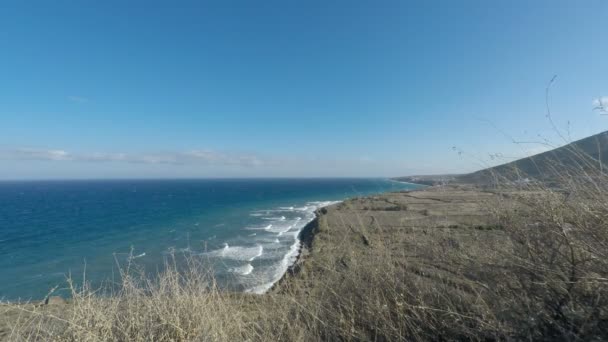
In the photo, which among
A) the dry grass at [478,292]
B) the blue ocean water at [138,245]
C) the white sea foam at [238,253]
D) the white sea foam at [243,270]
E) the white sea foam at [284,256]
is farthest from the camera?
the white sea foam at [238,253]

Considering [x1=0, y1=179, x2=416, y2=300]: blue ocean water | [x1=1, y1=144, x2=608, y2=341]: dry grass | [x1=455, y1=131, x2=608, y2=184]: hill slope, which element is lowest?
[x1=0, y1=179, x2=416, y2=300]: blue ocean water

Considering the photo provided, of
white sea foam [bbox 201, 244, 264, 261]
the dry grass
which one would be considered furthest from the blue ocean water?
the dry grass

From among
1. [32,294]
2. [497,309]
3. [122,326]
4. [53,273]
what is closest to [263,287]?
[122,326]

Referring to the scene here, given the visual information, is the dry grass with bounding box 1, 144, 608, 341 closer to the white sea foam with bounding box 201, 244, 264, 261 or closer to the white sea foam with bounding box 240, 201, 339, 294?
the white sea foam with bounding box 240, 201, 339, 294

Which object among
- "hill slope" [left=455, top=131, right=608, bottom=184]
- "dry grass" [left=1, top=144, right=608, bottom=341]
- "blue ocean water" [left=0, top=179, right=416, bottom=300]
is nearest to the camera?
"dry grass" [left=1, top=144, right=608, bottom=341]

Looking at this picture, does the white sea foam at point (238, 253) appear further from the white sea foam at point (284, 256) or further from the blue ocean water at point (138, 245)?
the white sea foam at point (284, 256)

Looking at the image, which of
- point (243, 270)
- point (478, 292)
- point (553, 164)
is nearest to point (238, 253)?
point (243, 270)

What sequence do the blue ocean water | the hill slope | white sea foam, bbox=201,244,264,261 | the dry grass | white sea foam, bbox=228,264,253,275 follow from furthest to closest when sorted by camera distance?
white sea foam, bbox=201,244,264,261 < the blue ocean water < white sea foam, bbox=228,264,253,275 < the hill slope < the dry grass

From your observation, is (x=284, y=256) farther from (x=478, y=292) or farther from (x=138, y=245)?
(x=478, y=292)

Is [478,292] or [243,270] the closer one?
[478,292]

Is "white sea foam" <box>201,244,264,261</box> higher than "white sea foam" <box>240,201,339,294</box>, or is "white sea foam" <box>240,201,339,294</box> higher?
"white sea foam" <box>240,201,339,294</box>

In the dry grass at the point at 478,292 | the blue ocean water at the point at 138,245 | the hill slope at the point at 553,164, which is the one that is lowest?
the blue ocean water at the point at 138,245

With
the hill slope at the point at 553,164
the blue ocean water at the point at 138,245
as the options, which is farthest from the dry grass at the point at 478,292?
the blue ocean water at the point at 138,245

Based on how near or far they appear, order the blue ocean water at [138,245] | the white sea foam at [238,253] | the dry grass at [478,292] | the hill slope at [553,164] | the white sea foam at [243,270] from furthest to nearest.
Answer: the white sea foam at [238,253] → the blue ocean water at [138,245] → the white sea foam at [243,270] → the hill slope at [553,164] → the dry grass at [478,292]
